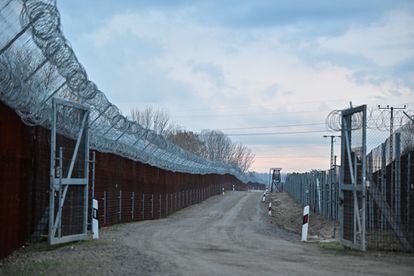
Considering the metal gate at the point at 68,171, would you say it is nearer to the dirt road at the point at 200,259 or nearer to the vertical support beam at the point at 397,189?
the dirt road at the point at 200,259

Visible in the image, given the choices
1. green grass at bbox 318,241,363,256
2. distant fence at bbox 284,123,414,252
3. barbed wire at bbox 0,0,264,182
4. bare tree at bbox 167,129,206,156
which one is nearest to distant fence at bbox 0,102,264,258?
barbed wire at bbox 0,0,264,182

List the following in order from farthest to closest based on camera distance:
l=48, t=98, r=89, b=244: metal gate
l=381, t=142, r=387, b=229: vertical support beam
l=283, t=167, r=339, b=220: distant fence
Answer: l=283, t=167, r=339, b=220: distant fence < l=381, t=142, r=387, b=229: vertical support beam < l=48, t=98, r=89, b=244: metal gate

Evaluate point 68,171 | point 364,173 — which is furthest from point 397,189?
point 68,171

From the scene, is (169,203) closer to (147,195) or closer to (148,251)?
(147,195)

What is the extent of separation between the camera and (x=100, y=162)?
1798 cm

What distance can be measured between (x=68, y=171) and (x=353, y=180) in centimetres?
591

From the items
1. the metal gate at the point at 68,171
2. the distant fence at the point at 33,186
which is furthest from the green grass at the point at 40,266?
the metal gate at the point at 68,171

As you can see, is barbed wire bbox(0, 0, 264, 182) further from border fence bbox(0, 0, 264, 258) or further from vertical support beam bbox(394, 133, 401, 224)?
vertical support beam bbox(394, 133, 401, 224)

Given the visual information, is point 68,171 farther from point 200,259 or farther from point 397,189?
point 397,189

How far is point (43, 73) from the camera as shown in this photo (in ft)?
35.1

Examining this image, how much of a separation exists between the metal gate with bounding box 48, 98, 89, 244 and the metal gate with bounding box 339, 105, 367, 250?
5.60 meters

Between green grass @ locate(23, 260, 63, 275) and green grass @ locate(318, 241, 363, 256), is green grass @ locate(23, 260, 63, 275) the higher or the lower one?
the higher one

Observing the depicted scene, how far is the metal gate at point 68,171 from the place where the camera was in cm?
1182

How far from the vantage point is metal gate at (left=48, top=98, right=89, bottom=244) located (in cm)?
1182
